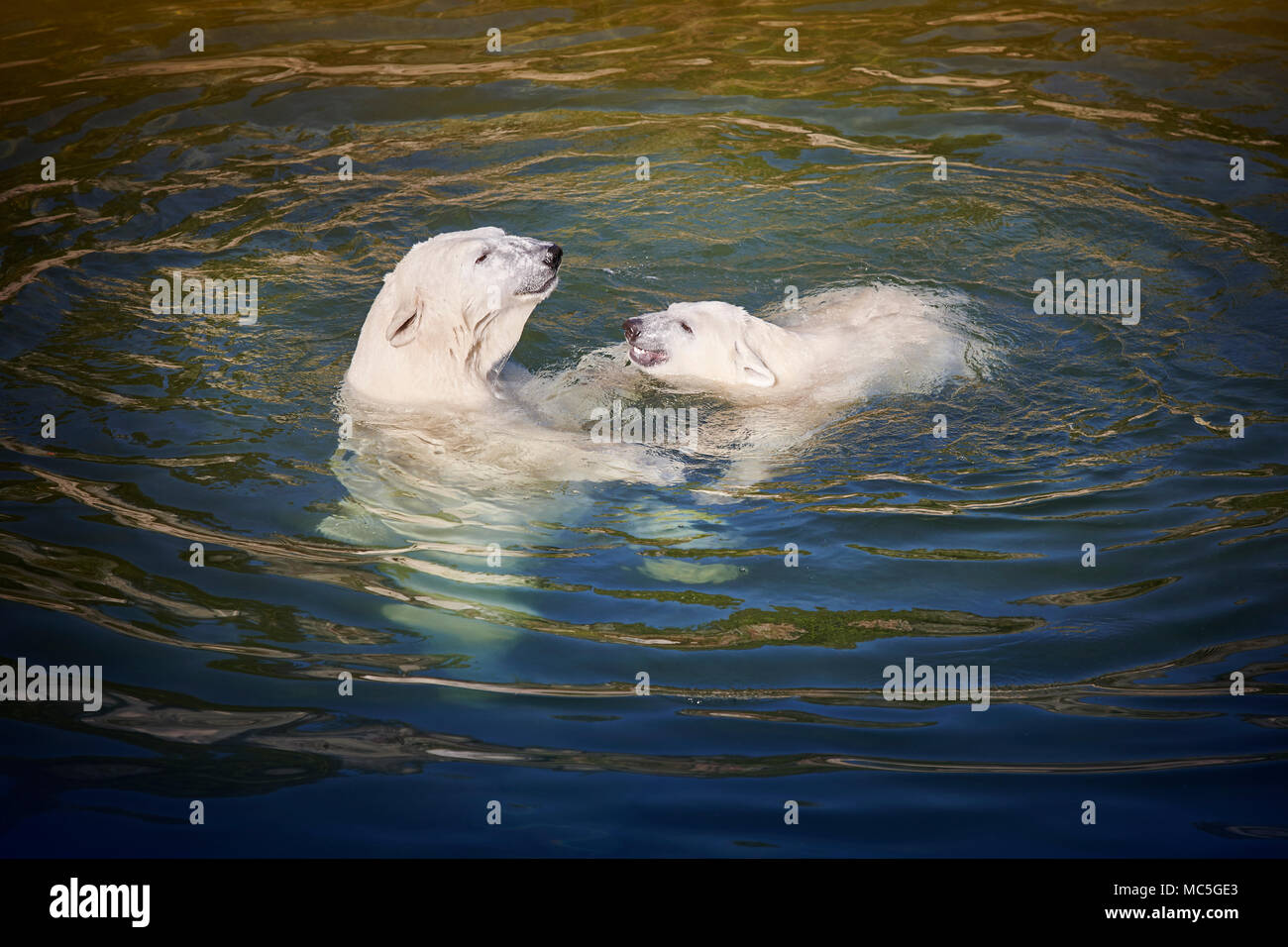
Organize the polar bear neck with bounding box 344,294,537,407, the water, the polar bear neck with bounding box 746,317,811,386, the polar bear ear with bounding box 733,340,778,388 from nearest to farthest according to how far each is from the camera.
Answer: the water → the polar bear neck with bounding box 344,294,537,407 → the polar bear ear with bounding box 733,340,778,388 → the polar bear neck with bounding box 746,317,811,386

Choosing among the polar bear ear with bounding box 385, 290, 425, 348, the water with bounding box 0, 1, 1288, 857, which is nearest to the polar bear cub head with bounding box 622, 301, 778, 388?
the water with bounding box 0, 1, 1288, 857

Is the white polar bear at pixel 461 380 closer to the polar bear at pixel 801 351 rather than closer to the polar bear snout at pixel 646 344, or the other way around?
the polar bear snout at pixel 646 344

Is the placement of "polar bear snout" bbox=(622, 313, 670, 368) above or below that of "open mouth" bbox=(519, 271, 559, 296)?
below

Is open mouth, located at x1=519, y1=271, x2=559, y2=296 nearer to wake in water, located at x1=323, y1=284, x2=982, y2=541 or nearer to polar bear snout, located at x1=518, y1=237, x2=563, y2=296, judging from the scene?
polar bear snout, located at x1=518, y1=237, x2=563, y2=296

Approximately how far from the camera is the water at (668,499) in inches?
197

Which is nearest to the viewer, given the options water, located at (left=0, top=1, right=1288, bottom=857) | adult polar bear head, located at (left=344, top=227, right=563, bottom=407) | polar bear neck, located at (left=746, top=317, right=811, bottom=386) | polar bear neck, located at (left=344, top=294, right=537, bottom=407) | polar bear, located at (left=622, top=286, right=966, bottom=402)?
water, located at (left=0, top=1, right=1288, bottom=857)

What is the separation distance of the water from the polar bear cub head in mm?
654

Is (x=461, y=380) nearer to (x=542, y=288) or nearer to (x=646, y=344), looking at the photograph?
(x=542, y=288)

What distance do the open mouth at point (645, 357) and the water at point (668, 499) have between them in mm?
810

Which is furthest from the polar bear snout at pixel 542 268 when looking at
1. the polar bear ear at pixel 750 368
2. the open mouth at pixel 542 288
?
the polar bear ear at pixel 750 368

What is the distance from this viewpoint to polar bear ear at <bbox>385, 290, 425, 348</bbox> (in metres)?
7.35

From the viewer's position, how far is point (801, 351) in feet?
27.3
